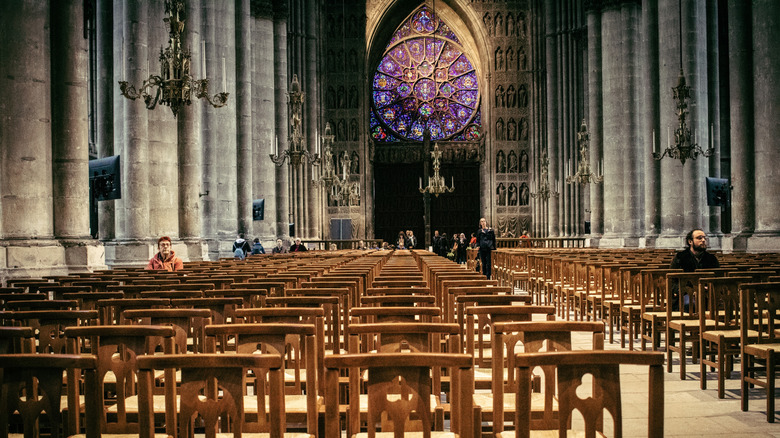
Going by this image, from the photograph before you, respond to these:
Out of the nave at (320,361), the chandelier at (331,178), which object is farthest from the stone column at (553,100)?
the nave at (320,361)

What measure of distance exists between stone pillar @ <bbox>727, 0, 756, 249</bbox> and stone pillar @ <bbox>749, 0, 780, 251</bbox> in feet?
3.07

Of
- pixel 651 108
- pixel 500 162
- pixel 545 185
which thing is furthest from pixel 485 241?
pixel 500 162

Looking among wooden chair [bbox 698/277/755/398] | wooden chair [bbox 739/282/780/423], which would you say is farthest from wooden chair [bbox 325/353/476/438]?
wooden chair [bbox 698/277/755/398]

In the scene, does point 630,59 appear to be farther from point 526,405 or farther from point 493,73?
point 526,405

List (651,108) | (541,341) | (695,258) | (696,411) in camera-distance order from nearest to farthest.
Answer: (541,341) → (696,411) → (695,258) → (651,108)

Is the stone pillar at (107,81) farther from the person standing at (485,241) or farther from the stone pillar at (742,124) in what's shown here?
the stone pillar at (742,124)

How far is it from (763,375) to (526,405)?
5966mm

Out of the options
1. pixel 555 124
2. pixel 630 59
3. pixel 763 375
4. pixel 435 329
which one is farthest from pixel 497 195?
pixel 435 329

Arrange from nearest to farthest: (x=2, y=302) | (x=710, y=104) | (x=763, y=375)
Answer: (x=2, y=302), (x=763, y=375), (x=710, y=104)

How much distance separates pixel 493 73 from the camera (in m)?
49.2

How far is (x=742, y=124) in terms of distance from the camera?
20.0 metres

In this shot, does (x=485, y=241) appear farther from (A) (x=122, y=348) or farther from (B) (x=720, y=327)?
(A) (x=122, y=348)

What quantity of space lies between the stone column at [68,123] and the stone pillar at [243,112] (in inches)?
492

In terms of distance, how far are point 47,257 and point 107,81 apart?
7.66m
